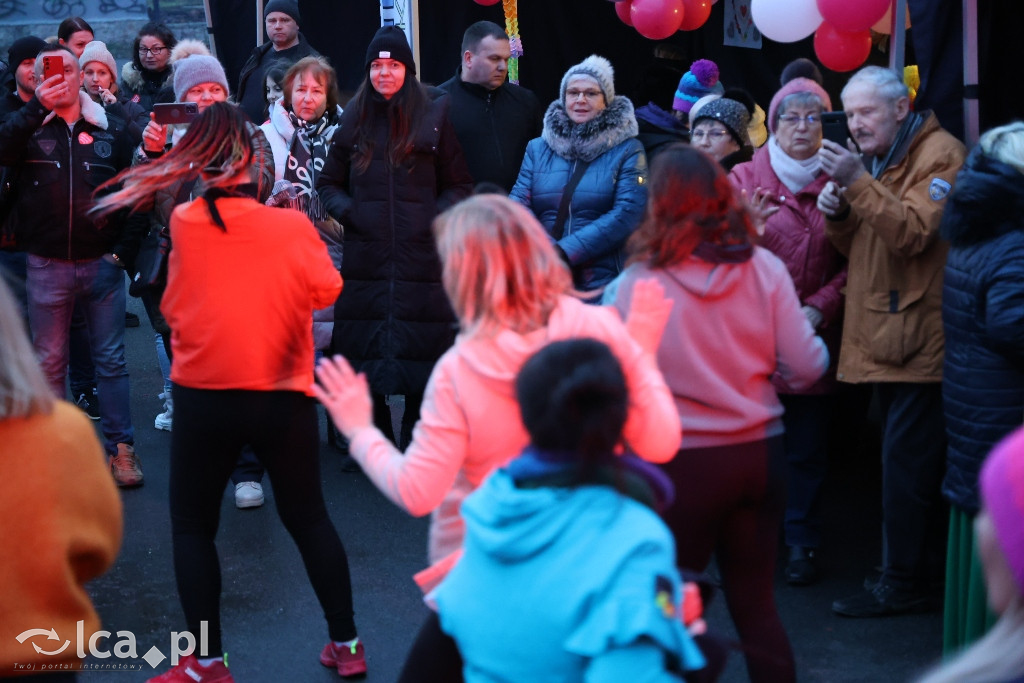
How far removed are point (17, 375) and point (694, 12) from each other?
654 cm

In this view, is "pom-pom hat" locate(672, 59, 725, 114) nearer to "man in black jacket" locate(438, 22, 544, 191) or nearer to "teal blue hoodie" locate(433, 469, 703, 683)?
"man in black jacket" locate(438, 22, 544, 191)

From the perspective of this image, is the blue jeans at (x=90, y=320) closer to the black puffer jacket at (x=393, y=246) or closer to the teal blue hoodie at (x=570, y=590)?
the black puffer jacket at (x=393, y=246)

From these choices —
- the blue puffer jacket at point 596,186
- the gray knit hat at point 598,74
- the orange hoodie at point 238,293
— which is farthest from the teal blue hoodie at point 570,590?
the gray knit hat at point 598,74

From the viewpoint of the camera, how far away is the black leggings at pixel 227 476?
380 centimetres

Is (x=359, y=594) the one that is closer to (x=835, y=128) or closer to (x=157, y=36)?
(x=835, y=128)

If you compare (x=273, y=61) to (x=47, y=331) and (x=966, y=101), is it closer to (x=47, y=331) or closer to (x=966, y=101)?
(x=47, y=331)

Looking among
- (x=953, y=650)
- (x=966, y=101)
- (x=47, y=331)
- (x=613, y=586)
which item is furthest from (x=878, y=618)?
(x=47, y=331)

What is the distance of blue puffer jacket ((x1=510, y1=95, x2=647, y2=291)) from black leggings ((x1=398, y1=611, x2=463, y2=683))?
10.2 feet

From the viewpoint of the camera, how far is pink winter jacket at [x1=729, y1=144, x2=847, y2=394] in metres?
4.84

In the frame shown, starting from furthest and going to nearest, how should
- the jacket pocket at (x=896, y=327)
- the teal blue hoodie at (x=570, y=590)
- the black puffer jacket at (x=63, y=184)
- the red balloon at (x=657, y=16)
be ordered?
the red balloon at (x=657, y=16) → the black puffer jacket at (x=63, y=184) → the jacket pocket at (x=896, y=327) → the teal blue hoodie at (x=570, y=590)

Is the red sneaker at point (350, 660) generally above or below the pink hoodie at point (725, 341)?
below

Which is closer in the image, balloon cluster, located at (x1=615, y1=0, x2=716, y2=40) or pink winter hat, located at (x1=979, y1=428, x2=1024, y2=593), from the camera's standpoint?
pink winter hat, located at (x1=979, y1=428, x2=1024, y2=593)

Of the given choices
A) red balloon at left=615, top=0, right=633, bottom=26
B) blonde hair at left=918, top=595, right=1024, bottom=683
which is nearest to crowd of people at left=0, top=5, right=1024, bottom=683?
blonde hair at left=918, top=595, right=1024, bottom=683

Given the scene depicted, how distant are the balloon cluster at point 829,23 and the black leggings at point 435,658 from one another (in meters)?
4.28
